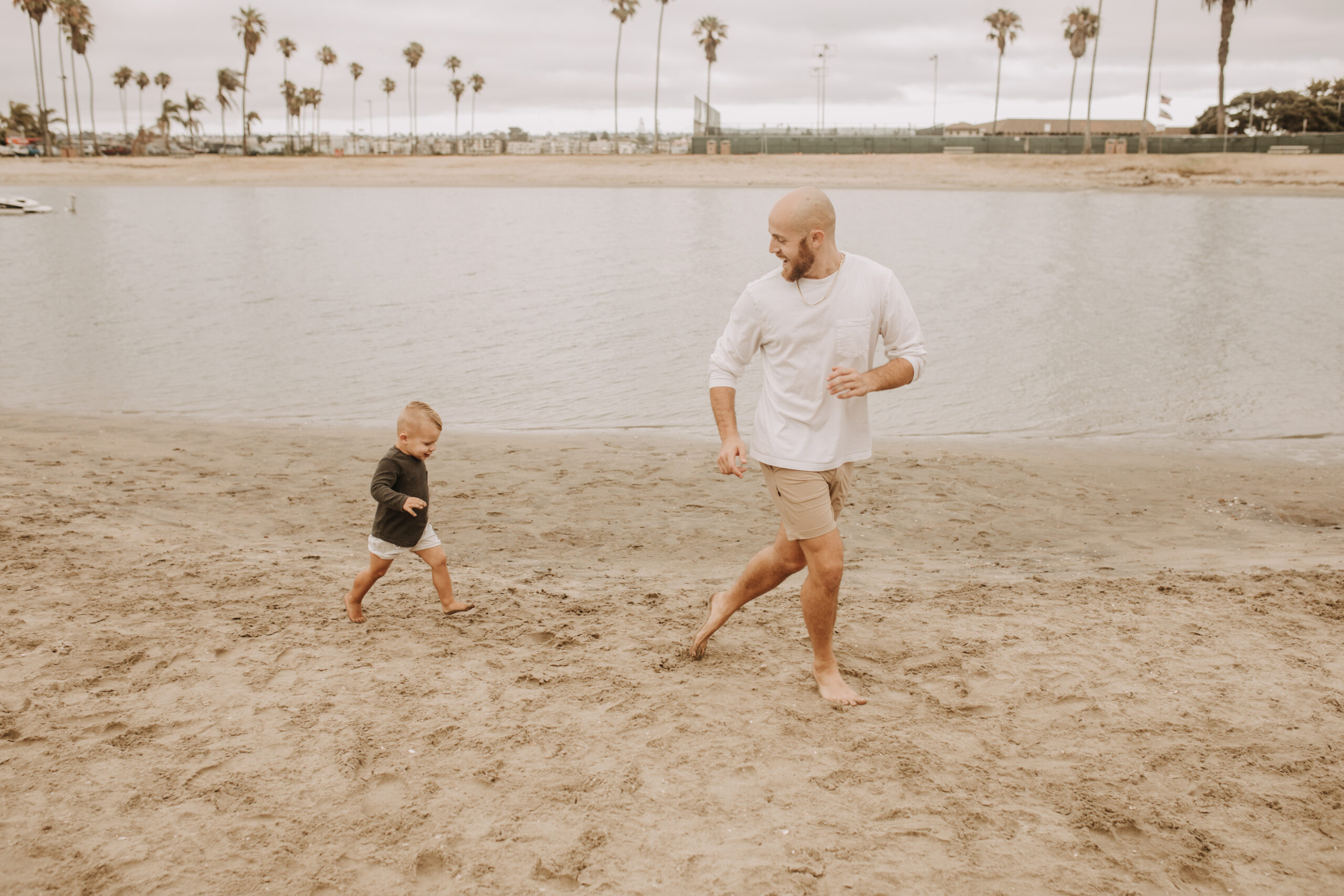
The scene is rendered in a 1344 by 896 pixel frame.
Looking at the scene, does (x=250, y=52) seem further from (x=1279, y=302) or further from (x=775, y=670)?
(x=775, y=670)

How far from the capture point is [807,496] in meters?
3.59

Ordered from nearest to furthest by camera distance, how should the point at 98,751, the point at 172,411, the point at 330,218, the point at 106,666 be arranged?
the point at 98,751
the point at 106,666
the point at 172,411
the point at 330,218

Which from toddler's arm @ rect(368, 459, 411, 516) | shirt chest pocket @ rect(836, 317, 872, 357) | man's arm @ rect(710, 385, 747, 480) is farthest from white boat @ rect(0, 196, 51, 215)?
shirt chest pocket @ rect(836, 317, 872, 357)

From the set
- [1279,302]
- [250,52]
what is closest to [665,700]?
[1279,302]

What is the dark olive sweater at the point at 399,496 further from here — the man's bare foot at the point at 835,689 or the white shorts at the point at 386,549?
the man's bare foot at the point at 835,689

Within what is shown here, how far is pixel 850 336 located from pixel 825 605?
1052mm

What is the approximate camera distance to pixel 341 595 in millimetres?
5000

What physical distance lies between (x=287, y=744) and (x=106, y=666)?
3.57 feet

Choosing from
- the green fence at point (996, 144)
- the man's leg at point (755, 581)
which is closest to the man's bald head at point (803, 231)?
the man's leg at point (755, 581)

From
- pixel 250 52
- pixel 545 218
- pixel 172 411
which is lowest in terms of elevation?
pixel 172 411

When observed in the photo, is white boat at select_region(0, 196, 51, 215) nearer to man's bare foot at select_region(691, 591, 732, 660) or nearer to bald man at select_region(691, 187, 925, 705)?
man's bare foot at select_region(691, 591, 732, 660)

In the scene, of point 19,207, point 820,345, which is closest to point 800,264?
point 820,345

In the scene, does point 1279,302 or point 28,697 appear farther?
point 1279,302

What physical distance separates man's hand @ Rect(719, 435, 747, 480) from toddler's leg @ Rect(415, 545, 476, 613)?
5.76 feet
